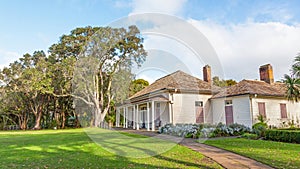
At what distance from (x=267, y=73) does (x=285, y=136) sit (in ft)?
38.2

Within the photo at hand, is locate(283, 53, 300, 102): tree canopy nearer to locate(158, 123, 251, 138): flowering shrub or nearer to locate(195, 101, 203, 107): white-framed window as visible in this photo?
locate(158, 123, 251, 138): flowering shrub

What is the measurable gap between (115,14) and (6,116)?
91.8 feet

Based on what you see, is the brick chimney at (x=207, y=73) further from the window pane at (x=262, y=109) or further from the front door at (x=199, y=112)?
the window pane at (x=262, y=109)

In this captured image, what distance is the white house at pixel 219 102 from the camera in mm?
16234

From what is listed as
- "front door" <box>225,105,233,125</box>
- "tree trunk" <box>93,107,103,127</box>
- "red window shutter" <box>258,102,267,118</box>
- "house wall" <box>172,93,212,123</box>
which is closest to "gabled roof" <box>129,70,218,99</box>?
"house wall" <box>172,93,212,123</box>

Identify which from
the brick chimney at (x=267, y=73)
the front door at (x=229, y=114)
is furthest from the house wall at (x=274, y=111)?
the brick chimney at (x=267, y=73)

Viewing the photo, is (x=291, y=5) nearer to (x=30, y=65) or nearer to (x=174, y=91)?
(x=174, y=91)

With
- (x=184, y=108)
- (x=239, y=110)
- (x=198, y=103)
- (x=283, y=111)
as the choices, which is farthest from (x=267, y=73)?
(x=184, y=108)

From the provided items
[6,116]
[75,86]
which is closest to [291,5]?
[75,86]

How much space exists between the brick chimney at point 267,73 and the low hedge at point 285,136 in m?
10.6

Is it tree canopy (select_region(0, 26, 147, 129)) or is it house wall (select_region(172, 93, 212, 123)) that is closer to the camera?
house wall (select_region(172, 93, 212, 123))

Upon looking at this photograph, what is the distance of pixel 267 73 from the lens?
66.1 ft

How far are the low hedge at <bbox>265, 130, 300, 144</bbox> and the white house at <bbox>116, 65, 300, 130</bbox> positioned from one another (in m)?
5.16

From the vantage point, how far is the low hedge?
958 centimetres
